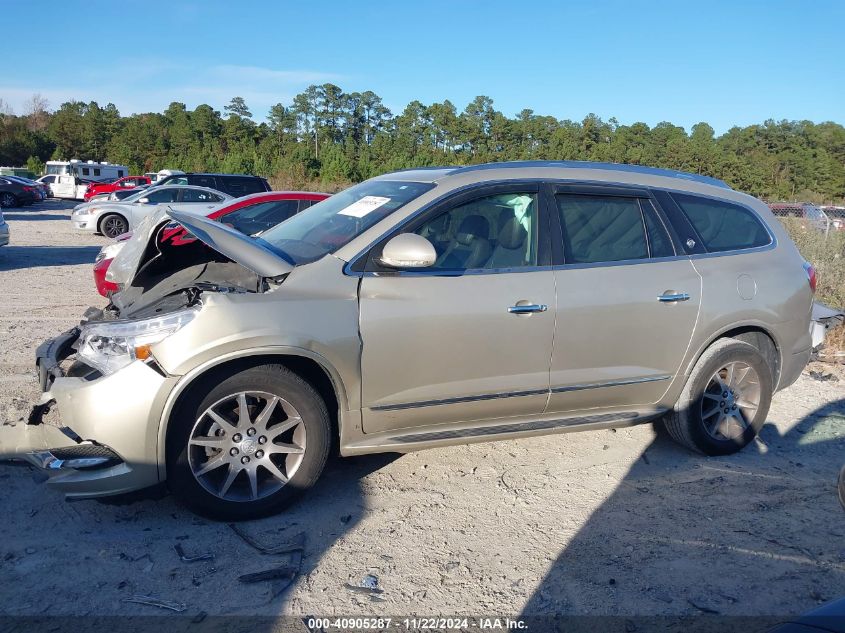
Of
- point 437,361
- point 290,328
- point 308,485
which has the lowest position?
point 308,485

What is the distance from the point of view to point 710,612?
126 inches

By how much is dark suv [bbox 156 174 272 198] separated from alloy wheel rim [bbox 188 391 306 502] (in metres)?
16.3

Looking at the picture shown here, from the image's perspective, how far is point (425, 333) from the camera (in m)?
3.91

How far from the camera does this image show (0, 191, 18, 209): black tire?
30594 mm

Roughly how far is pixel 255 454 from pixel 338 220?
1.56 metres

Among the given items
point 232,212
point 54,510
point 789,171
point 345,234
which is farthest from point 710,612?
point 789,171

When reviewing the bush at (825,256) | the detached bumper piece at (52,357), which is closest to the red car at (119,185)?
the bush at (825,256)

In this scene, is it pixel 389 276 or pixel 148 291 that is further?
pixel 148 291

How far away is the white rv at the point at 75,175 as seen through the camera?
39.7 m

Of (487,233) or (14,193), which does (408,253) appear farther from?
(14,193)

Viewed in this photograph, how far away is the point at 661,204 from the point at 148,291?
3343 millimetres

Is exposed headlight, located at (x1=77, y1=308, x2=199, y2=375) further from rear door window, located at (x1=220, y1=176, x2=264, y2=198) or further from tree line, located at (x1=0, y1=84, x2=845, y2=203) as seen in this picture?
tree line, located at (x1=0, y1=84, x2=845, y2=203)

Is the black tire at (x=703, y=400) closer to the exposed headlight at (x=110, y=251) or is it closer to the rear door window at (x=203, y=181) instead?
the exposed headlight at (x=110, y=251)

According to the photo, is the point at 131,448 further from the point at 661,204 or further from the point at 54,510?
the point at 661,204
